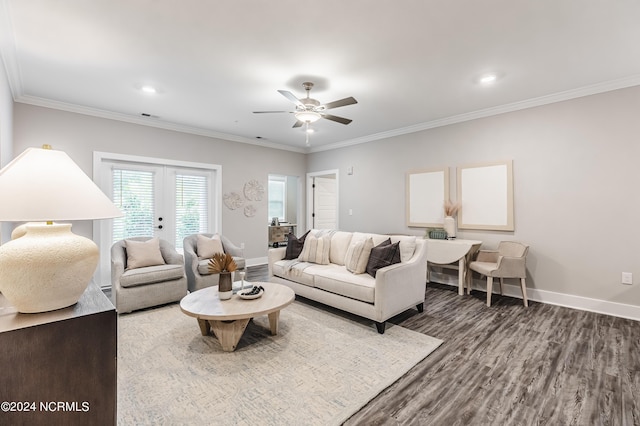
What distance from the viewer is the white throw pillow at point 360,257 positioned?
3281 millimetres

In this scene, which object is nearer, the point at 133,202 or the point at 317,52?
the point at 317,52

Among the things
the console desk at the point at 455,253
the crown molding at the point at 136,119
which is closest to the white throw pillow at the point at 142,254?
the crown molding at the point at 136,119

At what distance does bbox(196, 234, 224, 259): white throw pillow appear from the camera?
13.6 ft

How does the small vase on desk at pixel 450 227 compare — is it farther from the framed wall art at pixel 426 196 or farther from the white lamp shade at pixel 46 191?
the white lamp shade at pixel 46 191

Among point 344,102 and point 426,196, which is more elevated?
point 344,102

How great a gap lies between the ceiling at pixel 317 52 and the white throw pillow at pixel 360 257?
188 cm

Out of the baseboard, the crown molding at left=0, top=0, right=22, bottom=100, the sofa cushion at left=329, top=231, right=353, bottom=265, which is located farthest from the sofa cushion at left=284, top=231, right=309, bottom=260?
the crown molding at left=0, top=0, right=22, bottom=100

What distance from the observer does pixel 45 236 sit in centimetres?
109

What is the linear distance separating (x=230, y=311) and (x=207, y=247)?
2054mm

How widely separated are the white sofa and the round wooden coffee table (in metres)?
0.65

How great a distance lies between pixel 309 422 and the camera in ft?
5.52

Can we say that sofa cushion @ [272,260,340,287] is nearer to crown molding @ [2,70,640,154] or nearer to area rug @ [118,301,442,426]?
area rug @ [118,301,442,426]

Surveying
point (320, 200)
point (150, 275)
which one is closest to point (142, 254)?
point (150, 275)

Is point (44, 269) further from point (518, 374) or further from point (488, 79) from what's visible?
point (488, 79)
